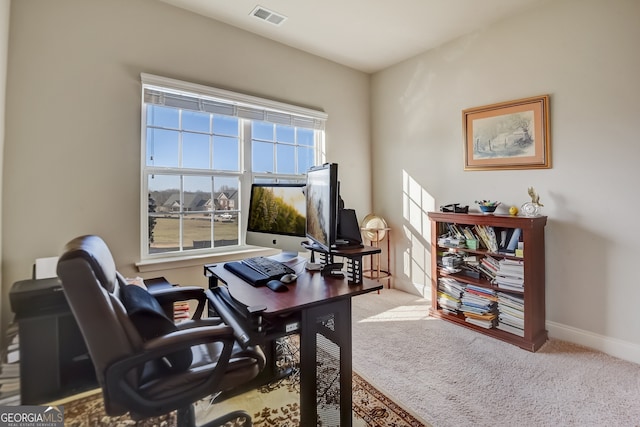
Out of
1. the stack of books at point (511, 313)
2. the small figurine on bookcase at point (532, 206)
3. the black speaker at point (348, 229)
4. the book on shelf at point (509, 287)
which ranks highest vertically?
the small figurine on bookcase at point (532, 206)

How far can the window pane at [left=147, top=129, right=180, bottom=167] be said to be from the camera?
8.19 ft

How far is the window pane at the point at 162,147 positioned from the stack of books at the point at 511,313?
3041mm

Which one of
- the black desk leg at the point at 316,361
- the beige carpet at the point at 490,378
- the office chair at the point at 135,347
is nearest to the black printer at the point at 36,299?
the office chair at the point at 135,347

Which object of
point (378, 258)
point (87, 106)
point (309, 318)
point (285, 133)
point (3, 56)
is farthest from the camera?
point (378, 258)

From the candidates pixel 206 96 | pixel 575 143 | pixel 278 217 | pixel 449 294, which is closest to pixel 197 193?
pixel 206 96

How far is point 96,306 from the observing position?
0.92 meters

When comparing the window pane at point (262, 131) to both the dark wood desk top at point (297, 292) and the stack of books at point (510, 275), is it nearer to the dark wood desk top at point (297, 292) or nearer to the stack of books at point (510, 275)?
the dark wood desk top at point (297, 292)

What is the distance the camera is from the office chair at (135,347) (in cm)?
91

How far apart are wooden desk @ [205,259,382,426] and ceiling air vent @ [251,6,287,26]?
2330 mm

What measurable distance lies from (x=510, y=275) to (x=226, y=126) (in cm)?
284

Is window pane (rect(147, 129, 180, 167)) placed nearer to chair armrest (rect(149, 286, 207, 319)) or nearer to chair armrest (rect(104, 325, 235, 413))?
chair armrest (rect(149, 286, 207, 319))

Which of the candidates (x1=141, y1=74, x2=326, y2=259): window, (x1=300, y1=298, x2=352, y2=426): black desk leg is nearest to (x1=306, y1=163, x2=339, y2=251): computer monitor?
(x1=300, y1=298, x2=352, y2=426): black desk leg

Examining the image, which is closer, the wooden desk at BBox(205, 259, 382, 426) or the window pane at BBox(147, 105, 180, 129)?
the wooden desk at BBox(205, 259, 382, 426)

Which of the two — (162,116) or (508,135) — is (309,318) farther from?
(508,135)
